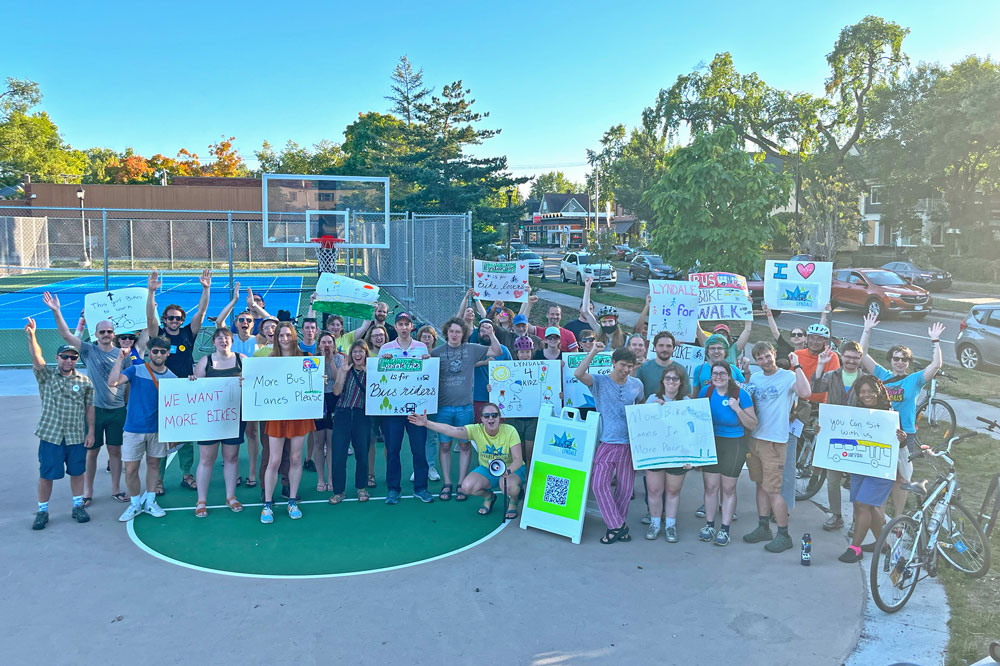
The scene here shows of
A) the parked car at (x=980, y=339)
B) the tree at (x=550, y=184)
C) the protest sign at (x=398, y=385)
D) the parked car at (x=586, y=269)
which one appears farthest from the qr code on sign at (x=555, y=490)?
the tree at (x=550, y=184)

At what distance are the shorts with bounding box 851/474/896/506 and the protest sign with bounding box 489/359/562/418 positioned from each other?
3126mm

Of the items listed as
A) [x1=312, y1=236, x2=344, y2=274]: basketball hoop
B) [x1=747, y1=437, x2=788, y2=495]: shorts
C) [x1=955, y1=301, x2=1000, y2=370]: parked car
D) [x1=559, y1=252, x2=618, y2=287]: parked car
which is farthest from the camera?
[x1=559, y1=252, x2=618, y2=287]: parked car

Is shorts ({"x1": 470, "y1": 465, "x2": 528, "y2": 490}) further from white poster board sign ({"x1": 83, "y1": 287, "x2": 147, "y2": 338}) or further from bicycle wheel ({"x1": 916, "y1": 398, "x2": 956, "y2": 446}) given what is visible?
bicycle wheel ({"x1": 916, "y1": 398, "x2": 956, "y2": 446})

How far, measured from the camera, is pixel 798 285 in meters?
10.2

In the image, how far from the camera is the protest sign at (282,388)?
790cm

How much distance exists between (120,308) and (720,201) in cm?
1383

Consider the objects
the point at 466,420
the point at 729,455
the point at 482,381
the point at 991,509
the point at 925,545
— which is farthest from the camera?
the point at 482,381

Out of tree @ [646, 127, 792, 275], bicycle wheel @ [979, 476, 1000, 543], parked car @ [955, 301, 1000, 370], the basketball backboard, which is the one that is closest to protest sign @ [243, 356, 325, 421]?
bicycle wheel @ [979, 476, 1000, 543]

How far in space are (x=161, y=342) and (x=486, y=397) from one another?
3.57 meters

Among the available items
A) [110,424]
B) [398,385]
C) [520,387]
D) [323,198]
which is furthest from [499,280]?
[323,198]

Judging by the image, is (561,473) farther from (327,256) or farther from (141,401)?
(327,256)

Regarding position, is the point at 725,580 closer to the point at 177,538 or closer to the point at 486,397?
the point at 486,397

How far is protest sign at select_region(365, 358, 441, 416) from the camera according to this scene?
27.6 feet

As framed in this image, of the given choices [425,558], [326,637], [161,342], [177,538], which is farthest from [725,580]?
[161,342]
